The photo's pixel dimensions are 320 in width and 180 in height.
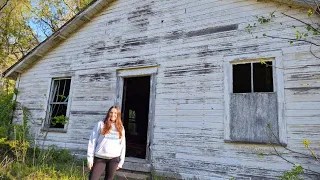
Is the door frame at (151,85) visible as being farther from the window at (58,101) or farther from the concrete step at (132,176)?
the window at (58,101)

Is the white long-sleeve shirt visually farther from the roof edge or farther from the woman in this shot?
the roof edge

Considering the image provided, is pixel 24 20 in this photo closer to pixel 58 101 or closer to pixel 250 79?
pixel 58 101

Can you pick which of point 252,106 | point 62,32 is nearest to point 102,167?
point 252,106

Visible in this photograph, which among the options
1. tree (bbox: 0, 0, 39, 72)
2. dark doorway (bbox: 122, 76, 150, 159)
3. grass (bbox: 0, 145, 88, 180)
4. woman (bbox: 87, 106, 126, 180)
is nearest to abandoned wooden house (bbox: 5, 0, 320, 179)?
grass (bbox: 0, 145, 88, 180)

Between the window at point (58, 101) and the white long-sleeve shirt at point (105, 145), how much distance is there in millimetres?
4815

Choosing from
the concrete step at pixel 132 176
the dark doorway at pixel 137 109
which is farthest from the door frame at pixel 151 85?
the dark doorway at pixel 137 109

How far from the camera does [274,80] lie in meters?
5.18

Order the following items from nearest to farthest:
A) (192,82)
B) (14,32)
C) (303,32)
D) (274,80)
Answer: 1. (303,32)
2. (274,80)
3. (192,82)
4. (14,32)

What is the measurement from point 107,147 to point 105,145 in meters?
0.05

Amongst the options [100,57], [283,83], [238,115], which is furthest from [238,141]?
[100,57]

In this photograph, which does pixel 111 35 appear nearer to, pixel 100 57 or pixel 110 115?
pixel 100 57

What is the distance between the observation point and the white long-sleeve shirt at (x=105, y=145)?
389 cm

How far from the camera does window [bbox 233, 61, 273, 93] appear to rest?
5.51m

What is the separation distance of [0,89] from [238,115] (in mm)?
19922
